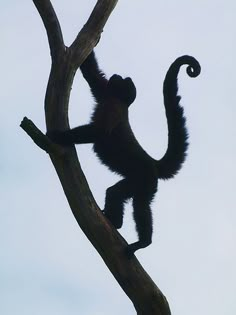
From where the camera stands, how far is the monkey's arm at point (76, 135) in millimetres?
8805

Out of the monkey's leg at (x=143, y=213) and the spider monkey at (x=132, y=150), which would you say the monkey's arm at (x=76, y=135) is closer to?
the spider monkey at (x=132, y=150)

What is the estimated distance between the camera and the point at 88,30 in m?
9.35

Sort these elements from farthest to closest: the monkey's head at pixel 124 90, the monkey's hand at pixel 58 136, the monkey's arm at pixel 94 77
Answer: the monkey's arm at pixel 94 77, the monkey's head at pixel 124 90, the monkey's hand at pixel 58 136

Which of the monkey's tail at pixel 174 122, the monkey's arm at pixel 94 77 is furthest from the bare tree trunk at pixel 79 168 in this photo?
the monkey's arm at pixel 94 77

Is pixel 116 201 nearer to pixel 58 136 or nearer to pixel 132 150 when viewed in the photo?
pixel 132 150

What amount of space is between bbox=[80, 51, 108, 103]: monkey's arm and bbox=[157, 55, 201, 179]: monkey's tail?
57.3 inches

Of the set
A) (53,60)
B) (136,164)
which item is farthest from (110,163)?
(53,60)

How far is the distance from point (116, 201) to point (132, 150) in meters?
0.78

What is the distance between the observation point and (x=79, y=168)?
8555 millimetres

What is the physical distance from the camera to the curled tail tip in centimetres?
877

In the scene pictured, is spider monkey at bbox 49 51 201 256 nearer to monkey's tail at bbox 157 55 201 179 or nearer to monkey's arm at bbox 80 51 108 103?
monkey's tail at bbox 157 55 201 179

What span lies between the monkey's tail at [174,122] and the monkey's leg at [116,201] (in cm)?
65

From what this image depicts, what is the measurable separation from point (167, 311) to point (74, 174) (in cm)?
196

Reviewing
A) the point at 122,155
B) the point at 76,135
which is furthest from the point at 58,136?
the point at 122,155
